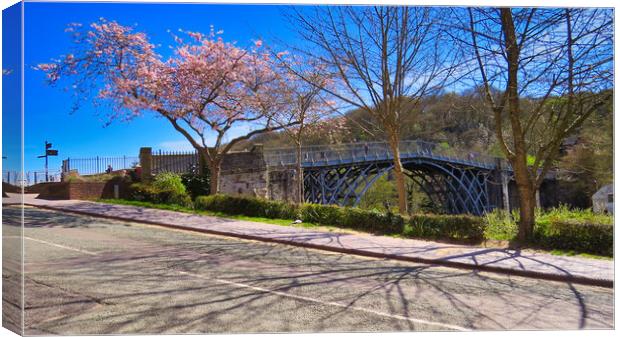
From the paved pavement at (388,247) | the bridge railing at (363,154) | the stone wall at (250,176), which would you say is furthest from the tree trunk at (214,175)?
the bridge railing at (363,154)

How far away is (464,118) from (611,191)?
15.6 ft

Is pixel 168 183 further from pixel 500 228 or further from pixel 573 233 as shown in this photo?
pixel 573 233

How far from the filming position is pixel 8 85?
15.0 ft

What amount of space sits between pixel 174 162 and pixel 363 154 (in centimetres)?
1446

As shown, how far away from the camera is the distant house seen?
6.26 meters

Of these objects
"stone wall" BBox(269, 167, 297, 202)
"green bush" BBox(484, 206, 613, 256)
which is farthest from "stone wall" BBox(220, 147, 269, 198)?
"green bush" BBox(484, 206, 613, 256)

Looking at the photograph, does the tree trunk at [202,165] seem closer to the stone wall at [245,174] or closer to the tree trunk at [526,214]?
the stone wall at [245,174]

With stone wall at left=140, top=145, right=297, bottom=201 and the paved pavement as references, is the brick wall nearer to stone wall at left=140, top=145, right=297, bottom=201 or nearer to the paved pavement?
the paved pavement

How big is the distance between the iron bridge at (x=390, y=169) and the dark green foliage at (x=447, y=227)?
39.7ft

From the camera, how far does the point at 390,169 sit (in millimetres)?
30078

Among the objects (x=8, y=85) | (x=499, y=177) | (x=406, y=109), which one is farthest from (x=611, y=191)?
(x=499, y=177)

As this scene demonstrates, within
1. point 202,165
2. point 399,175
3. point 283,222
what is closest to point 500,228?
point 399,175

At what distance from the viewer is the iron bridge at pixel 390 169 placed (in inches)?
1053

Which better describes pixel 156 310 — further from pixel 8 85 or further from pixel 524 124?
pixel 524 124
